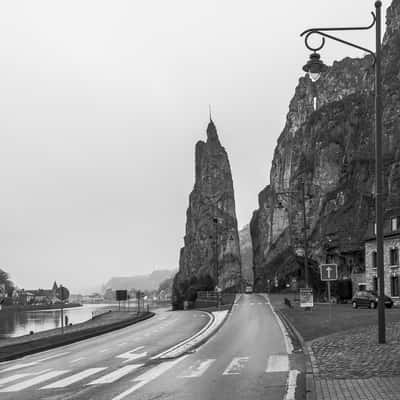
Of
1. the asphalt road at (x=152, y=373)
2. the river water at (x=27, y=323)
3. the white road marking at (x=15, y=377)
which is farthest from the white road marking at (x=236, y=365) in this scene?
the river water at (x=27, y=323)

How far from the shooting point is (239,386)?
1110 centimetres

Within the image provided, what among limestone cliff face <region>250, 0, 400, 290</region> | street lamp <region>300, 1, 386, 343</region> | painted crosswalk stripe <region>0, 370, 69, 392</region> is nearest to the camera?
painted crosswalk stripe <region>0, 370, 69, 392</region>

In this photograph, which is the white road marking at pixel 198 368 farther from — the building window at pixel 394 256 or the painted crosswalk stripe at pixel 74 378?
the building window at pixel 394 256

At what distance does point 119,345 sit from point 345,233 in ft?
232

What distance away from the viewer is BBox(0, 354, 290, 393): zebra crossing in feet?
40.2

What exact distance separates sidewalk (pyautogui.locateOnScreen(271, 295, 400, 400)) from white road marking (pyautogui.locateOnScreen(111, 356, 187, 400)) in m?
3.59

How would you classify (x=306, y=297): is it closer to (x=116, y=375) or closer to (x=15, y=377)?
(x=116, y=375)

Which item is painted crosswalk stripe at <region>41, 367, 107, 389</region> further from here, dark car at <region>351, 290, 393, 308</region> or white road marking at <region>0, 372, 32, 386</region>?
dark car at <region>351, 290, 393, 308</region>

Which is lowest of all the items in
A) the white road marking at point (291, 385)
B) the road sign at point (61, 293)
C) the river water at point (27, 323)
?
the river water at point (27, 323)

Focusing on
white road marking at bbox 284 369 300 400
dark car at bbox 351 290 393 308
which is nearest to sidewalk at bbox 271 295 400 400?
white road marking at bbox 284 369 300 400

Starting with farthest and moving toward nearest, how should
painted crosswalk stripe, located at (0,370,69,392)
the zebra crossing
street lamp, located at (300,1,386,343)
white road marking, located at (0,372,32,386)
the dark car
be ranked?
the dark car → street lamp, located at (300,1,386,343) → white road marking, located at (0,372,32,386) → the zebra crossing → painted crosswalk stripe, located at (0,370,69,392)

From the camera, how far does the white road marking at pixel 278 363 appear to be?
43.6 feet

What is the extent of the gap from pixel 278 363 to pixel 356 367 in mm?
2827

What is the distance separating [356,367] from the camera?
12.1 m
